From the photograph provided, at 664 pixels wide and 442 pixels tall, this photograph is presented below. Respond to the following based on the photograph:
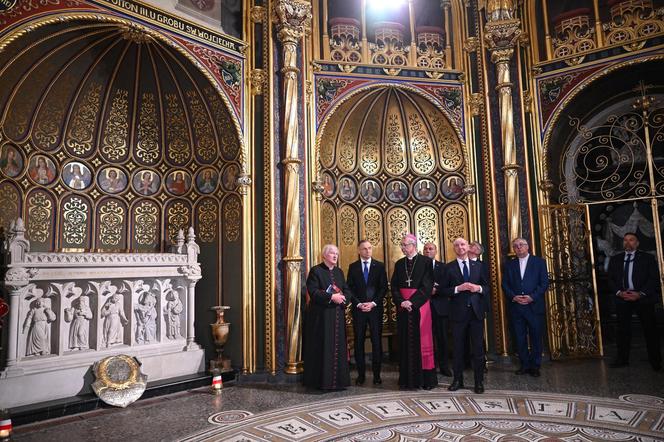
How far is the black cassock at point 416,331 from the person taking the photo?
5.45 m

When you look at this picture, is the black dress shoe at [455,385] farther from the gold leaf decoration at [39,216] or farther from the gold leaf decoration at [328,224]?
the gold leaf decoration at [39,216]

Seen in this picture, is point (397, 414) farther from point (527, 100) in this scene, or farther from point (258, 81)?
point (527, 100)

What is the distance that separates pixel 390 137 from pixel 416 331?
387 centimetres

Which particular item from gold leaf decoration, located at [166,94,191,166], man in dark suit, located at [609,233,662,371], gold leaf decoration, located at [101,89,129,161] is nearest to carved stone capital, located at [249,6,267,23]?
gold leaf decoration, located at [166,94,191,166]

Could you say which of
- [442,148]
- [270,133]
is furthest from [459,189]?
[270,133]

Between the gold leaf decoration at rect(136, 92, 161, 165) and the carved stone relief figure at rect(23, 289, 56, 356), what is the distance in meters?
2.53

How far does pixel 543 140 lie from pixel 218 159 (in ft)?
16.4

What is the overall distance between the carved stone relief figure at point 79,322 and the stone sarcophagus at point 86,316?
1 centimetres

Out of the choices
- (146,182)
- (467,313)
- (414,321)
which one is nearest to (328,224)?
(414,321)

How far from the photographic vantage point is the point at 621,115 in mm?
7656

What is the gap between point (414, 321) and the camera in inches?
217

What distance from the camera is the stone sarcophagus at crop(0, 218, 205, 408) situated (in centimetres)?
497

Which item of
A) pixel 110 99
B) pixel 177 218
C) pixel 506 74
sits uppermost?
pixel 506 74

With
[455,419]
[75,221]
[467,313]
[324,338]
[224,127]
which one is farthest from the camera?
[224,127]
